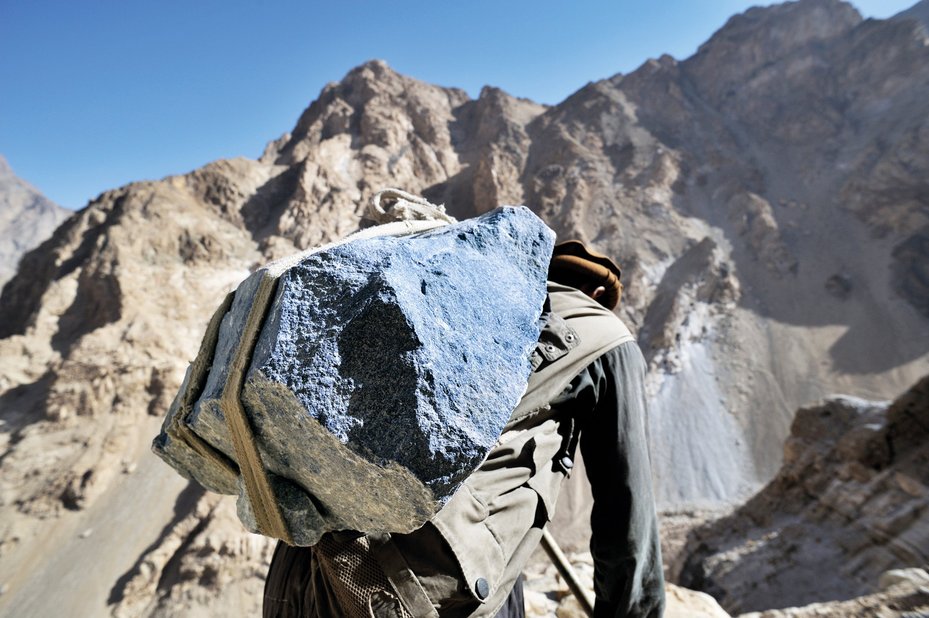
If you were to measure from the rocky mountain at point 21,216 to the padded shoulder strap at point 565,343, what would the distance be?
94.0 metres

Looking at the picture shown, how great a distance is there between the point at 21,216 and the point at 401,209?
357 feet

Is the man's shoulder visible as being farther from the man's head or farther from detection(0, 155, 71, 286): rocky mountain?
detection(0, 155, 71, 286): rocky mountain

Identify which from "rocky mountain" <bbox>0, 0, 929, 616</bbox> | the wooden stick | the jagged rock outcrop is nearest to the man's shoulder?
the wooden stick

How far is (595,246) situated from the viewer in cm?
2442

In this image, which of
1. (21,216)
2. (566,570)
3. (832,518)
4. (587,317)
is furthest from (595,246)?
(21,216)

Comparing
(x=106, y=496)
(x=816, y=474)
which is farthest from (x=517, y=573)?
(x=106, y=496)

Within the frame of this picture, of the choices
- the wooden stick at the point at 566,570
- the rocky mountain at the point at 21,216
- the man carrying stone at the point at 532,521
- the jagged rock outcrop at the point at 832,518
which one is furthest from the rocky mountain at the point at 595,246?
the rocky mountain at the point at 21,216

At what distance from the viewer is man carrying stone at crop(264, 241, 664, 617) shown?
3.34 ft

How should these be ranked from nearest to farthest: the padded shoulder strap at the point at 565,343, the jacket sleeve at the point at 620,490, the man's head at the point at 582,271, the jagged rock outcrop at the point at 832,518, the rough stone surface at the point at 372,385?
the rough stone surface at the point at 372,385 → the padded shoulder strap at the point at 565,343 → the jacket sleeve at the point at 620,490 → the man's head at the point at 582,271 → the jagged rock outcrop at the point at 832,518

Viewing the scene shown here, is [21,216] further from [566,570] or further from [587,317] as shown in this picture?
[587,317]

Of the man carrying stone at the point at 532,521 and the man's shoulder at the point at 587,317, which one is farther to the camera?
the man's shoulder at the point at 587,317

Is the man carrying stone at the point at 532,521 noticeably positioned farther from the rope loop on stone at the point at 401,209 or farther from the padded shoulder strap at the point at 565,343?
the rope loop on stone at the point at 401,209

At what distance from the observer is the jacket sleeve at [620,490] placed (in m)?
1.34

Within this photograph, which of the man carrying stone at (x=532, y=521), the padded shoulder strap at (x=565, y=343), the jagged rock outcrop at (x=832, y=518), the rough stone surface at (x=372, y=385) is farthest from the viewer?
the jagged rock outcrop at (x=832, y=518)
